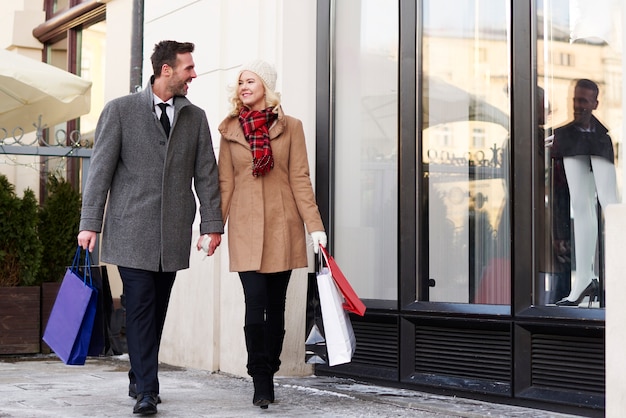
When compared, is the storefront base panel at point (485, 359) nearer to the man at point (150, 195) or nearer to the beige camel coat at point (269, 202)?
the beige camel coat at point (269, 202)

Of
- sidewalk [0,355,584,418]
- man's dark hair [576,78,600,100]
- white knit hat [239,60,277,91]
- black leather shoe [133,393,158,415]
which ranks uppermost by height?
white knit hat [239,60,277,91]

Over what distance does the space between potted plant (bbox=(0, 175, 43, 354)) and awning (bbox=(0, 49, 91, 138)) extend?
2.41ft

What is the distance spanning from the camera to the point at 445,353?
19.7 ft

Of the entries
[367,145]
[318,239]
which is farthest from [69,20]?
[318,239]

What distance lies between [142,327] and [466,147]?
2.21m

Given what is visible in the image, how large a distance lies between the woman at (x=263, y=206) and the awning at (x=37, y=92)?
322 cm

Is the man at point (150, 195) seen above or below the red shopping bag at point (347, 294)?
above

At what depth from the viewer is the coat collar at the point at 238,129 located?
5.49m

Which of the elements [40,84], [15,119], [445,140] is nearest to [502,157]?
[445,140]

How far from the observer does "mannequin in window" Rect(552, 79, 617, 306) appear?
17.8 feet

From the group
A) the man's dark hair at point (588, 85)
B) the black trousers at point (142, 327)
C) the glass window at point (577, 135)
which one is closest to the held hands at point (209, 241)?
the black trousers at point (142, 327)

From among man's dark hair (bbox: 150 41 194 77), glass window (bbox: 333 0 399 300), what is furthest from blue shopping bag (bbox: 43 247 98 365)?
glass window (bbox: 333 0 399 300)

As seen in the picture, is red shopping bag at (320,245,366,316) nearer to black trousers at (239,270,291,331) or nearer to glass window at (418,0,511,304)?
black trousers at (239,270,291,331)

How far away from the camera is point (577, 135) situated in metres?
5.58
